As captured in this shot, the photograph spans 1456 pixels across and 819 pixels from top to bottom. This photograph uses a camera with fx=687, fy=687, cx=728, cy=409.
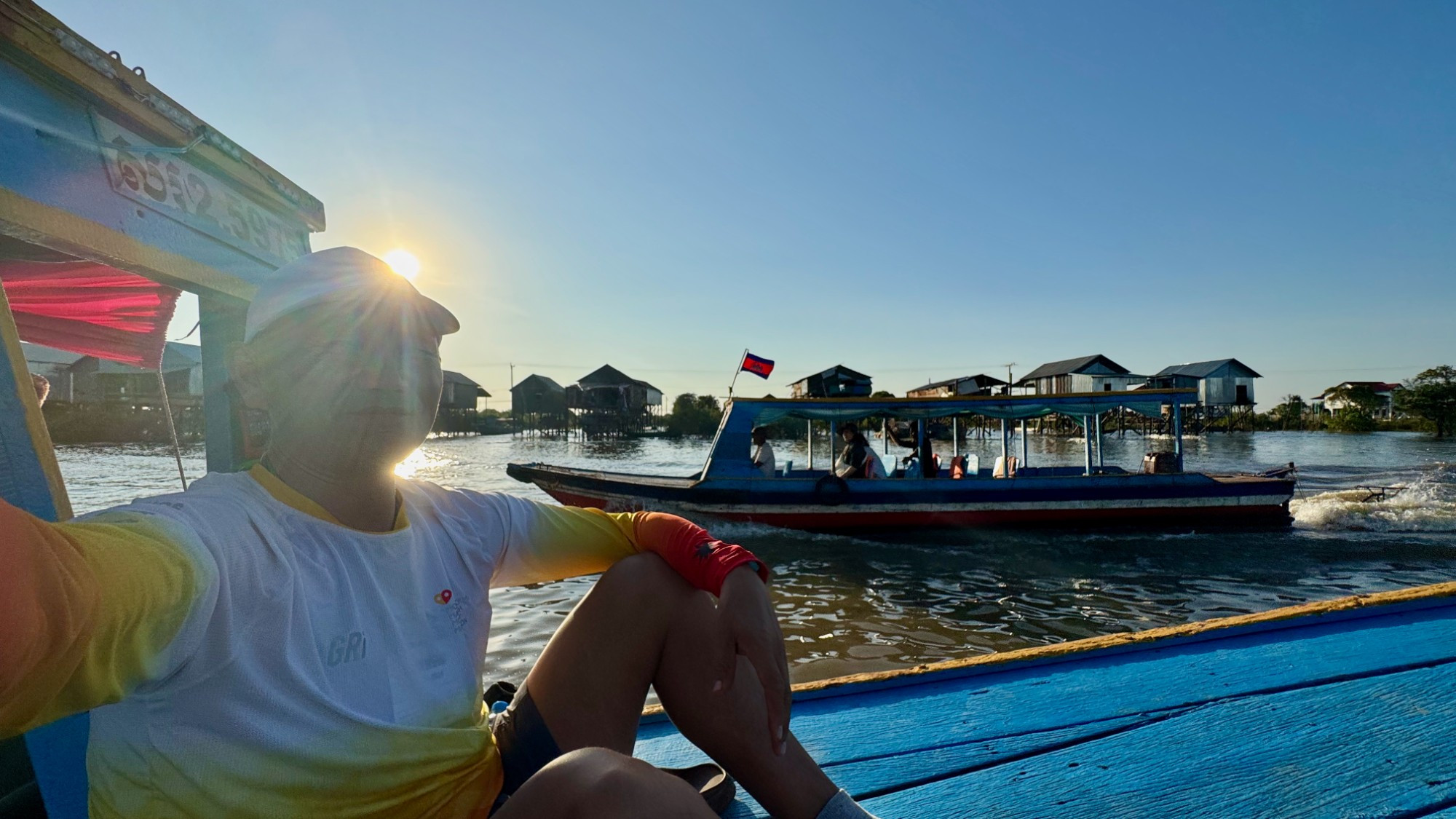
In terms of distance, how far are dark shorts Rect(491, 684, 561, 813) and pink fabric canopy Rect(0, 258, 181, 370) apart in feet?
5.90

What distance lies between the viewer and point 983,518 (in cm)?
1158

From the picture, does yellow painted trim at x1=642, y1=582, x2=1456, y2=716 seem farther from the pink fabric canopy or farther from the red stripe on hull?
the red stripe on hull

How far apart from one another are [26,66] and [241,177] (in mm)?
723

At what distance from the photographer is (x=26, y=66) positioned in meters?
1.54

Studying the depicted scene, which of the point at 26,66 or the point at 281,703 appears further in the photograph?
the point at 26,66

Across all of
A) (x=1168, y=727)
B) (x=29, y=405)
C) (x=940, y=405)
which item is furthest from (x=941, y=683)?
(x=940, y=405)

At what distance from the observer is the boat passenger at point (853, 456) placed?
11.9 m

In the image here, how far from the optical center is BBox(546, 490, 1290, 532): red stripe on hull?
11.5 m

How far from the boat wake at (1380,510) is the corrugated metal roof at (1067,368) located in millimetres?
15209

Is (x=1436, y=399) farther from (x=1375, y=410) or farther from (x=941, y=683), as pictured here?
(x=941, y=683)

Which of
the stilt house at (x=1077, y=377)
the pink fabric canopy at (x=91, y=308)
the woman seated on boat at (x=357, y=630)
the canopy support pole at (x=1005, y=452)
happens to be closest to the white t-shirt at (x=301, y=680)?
the woman seated on boat at (x=357, y=630)

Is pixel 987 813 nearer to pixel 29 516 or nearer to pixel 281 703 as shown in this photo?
pixel 281 703

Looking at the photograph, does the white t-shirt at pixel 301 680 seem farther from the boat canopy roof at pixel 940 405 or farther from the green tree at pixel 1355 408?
the green tree at pixel 1355 408

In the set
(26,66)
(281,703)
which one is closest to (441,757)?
(281,703)
